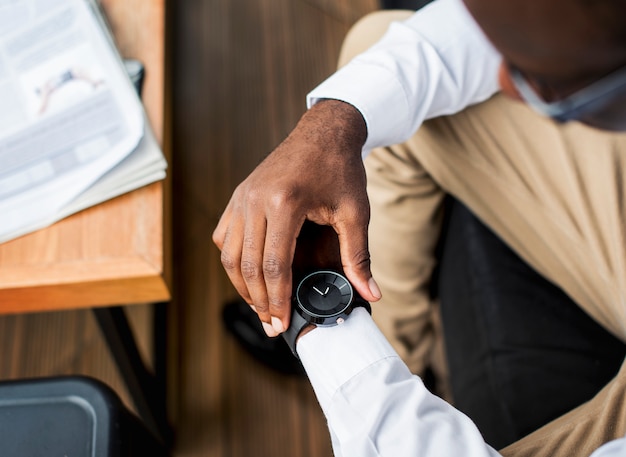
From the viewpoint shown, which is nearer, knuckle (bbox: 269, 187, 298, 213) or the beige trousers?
knuckle (bbox: 269, 187, 298, 213)

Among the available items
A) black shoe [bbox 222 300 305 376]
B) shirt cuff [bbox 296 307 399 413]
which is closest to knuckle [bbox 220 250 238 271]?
shirt cuff [bbox 296 307 399 413]

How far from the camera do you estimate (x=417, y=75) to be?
812mm

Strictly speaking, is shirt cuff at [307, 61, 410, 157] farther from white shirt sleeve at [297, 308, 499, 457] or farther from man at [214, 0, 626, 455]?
white shirt sleeve at [297, 308, 499, 457]

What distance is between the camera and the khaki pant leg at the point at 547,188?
790 millimetres

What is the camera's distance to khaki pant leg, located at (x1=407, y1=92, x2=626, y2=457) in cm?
79

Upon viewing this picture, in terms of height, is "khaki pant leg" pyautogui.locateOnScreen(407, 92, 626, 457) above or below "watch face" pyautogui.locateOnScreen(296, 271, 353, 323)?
below

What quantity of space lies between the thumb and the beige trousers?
9.0 inches

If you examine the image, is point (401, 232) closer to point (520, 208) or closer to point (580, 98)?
point (520, 208)

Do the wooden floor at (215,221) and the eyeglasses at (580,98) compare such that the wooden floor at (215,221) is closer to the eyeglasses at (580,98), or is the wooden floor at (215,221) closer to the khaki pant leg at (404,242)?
the khaki pant leg at (404,242)

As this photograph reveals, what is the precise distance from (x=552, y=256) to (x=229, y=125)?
0.88 meters

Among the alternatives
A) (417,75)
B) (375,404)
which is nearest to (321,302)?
(375,404)

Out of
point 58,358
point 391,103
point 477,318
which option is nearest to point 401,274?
point 477,318

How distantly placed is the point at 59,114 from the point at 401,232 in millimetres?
513

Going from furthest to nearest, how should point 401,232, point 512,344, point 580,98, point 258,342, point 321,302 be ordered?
point 258,342
point 401,232
point 512,344
point 321,302
point 580,98
